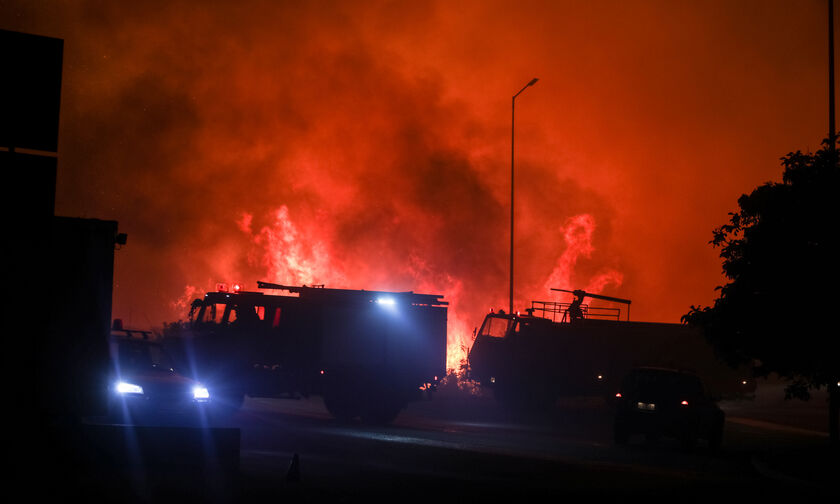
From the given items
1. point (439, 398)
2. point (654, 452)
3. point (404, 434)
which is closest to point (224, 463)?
point (404, 434)

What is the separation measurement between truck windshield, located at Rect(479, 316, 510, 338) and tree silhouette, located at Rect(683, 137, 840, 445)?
13.4 meters

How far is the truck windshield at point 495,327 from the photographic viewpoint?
112 ft

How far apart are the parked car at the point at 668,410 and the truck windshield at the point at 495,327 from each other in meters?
11.6

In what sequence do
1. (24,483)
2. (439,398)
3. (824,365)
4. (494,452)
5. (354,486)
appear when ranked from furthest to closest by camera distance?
(439,398) → (824,365) → (494,452) → (354,486) → (24,483)

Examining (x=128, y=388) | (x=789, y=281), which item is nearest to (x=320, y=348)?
(x=128, y=388)

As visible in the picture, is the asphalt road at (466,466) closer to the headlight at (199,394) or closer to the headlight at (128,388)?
the headlight at (199,394)

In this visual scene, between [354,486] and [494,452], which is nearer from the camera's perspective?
Result: [354,486]

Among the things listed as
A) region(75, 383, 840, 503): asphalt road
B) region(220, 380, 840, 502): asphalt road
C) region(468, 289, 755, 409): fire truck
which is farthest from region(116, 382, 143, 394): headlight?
region(468, 289, 755, 409): fire truck

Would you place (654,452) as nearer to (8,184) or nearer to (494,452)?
(494,452)

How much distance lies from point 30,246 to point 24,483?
3.02 metres

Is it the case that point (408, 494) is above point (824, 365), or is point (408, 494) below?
below

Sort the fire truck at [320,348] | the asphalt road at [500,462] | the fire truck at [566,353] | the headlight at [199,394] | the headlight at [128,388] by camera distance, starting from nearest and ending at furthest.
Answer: the asphalt road at [500,462] → the headlight at [128,388] → the headlight at [199,394] → the fire truck at [320,348] → the fire truck at [566,353]

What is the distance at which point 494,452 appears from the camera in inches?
719

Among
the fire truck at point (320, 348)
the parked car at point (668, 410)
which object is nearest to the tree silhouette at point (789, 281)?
the parked car at point (668, 410)
